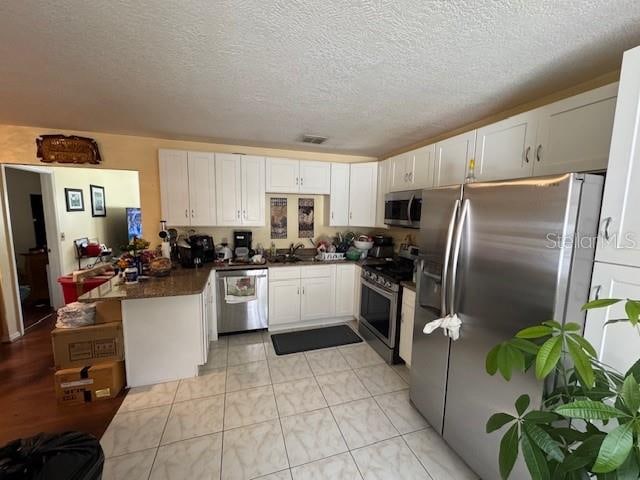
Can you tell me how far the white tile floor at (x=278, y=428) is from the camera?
63.3 inches

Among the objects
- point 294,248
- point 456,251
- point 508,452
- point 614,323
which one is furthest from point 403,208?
point 508,452

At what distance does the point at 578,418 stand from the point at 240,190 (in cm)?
330

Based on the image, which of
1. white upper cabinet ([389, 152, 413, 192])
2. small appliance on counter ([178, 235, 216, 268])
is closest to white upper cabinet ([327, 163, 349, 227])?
white upper cabinet ([389, 152, 413, 192])

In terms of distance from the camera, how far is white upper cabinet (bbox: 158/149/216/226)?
3.04 m

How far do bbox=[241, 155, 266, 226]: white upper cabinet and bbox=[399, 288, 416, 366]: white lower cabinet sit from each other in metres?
1.99

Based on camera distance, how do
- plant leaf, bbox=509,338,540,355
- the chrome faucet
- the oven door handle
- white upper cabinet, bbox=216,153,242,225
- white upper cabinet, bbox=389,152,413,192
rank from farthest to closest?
1. the chrome faucet
2. white upper cabinet, bbox=216,153,242,225
3. white upper cabinet, bbox=389,152,413,192
4. the oven door handle
5. plant leaf, bbox=509,338,540,355

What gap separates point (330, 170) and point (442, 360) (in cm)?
264

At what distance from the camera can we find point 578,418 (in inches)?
24.6

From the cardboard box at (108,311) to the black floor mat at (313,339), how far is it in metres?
1.56

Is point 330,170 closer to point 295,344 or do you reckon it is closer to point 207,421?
point 295,344

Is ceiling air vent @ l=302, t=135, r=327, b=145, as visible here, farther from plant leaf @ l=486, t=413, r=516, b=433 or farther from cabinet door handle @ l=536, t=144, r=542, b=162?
plant leaf @ l=486, t=413, r=516, b=433

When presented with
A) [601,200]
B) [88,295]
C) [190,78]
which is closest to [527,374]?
[601,200]

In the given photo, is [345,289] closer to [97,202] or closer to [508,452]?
[508,452]

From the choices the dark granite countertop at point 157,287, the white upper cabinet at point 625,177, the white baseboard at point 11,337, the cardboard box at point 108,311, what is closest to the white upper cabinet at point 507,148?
the white upper cabinet at point 625,177
